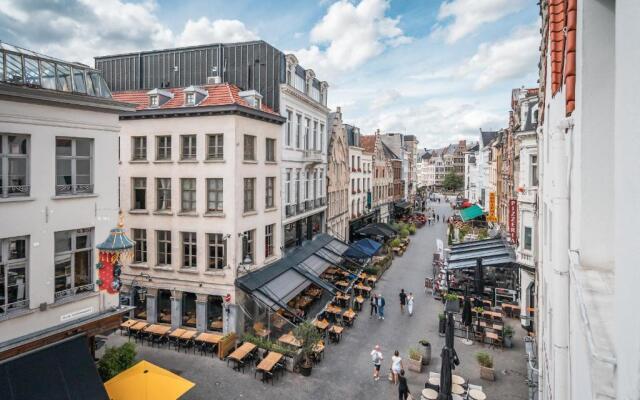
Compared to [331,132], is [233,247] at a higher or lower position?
lower

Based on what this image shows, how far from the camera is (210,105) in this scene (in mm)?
19000

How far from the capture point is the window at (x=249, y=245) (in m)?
20.3

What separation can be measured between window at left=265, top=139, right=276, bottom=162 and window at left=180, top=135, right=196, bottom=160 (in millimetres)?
4229

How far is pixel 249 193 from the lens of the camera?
68.1 feet

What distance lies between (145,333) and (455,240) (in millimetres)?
33892

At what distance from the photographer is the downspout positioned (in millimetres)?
4965

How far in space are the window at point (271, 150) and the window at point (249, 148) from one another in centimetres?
145

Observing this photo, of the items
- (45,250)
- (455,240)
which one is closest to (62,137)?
(45,250)

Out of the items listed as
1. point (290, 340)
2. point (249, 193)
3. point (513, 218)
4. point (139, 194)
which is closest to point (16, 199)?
point (139, 194)

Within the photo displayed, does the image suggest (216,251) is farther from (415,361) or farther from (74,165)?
(415,361)

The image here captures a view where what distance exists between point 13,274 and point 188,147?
10926 mm

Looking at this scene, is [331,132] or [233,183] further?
[331,132]

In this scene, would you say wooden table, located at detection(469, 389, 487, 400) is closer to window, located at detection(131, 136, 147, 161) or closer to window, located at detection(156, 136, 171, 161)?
window, located at detection(156, 136, 171, 161)

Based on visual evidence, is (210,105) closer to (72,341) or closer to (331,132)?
(72,341)
